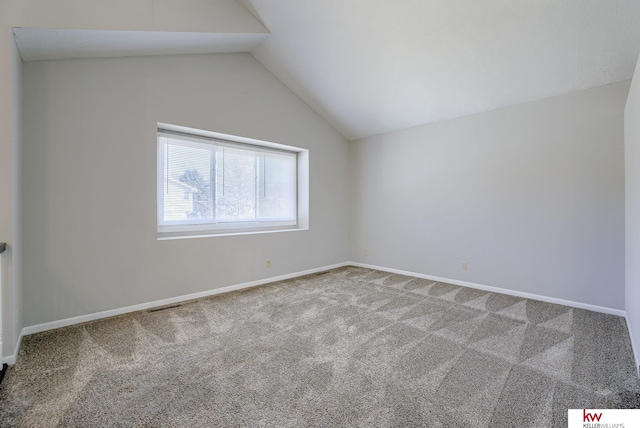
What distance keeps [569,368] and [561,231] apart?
75.7 inches

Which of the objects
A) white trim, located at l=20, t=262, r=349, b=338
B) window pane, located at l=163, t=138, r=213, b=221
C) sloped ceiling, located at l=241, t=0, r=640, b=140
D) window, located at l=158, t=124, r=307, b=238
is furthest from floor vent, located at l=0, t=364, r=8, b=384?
sloped ceiling, located at l=241, t=0, r=640, b=140

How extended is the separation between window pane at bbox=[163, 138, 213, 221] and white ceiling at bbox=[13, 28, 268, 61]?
1.01 metres

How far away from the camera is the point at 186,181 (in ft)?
12.2

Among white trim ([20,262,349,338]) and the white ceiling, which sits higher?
the white ceiling

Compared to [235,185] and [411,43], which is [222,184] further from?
[411,43]

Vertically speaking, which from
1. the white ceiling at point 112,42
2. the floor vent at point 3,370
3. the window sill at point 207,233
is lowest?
the floor vent at point 3,370

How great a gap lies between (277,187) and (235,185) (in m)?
0.78

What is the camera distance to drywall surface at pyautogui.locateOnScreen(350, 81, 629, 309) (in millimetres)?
3057

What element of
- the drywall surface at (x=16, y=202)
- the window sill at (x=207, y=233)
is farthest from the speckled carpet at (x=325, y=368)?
the window sill at (x=207, y=233)

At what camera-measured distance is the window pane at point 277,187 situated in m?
4.60

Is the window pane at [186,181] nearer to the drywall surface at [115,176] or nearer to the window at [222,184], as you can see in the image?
the window at [222,184]

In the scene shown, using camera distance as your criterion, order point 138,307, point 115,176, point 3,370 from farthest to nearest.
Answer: point 138,307, point 115,176, point 3,370

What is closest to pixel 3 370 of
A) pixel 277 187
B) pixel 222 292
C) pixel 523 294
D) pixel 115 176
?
pixel 115 176

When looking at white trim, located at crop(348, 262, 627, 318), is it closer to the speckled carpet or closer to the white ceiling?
the speckled carpet
